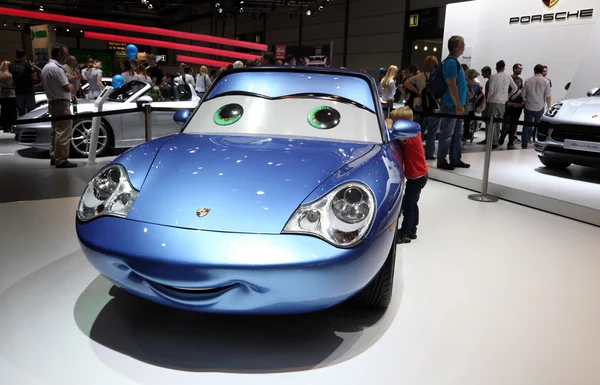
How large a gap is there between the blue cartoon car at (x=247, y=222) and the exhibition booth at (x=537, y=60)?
10.9ft

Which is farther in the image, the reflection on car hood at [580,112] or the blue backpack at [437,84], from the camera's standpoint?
the blue backpack at [437,84]

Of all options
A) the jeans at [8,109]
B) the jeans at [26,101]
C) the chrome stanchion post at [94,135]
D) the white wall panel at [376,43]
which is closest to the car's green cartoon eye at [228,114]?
the chrome stanchion post at [94,135]

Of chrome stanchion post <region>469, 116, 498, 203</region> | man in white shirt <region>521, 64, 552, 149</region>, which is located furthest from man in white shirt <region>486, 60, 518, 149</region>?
chrome stanchion post <region>469, 116, 498, 203</region>

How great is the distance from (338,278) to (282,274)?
0.81 ft

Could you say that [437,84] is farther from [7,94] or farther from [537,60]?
[7,94]

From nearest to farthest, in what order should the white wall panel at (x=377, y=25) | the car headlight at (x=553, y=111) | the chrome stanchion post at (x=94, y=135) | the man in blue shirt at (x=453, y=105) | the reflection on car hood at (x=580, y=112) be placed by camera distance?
the reflection on car hood at (x=580, y=112) < the man in blue shirt at (x=453, y=105) < the car headlight at (x=553, y=111) < the chrome stanchion post at (x=94, y=135) < the white wall panel at (x=377, y=25)

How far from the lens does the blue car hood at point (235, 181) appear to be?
2021 mm

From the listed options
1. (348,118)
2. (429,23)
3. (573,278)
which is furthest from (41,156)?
(429,23)

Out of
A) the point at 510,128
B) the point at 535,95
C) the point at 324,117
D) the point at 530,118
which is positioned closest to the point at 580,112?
the point at 510,128

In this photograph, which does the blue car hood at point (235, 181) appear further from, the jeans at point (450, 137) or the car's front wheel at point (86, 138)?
the car's front wheel at point (86, 138)

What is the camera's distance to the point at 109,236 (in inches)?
80.3

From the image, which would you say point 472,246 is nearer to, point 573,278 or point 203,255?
point 573,278

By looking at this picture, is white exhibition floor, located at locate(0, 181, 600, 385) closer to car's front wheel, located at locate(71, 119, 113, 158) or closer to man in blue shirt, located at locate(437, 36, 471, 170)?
man in blue shirt, located at locate(437, 36, 471, 170)

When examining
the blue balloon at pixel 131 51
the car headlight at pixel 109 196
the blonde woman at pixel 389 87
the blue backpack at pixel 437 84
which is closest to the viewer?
the car headlight at pixel 109 196
